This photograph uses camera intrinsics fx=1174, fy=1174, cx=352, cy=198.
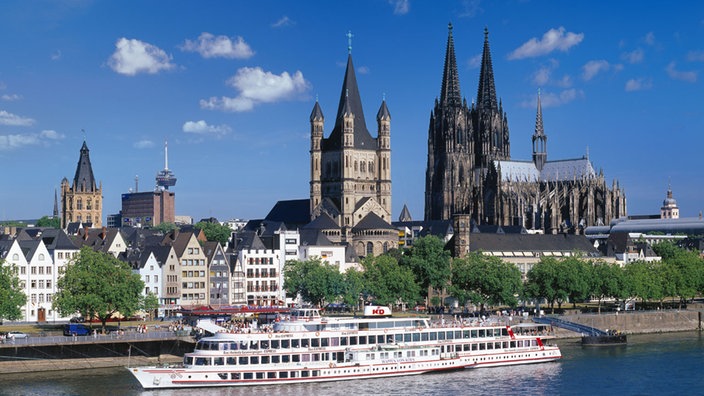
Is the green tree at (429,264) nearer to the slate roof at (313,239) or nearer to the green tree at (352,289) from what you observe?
the green tree at (352,289)

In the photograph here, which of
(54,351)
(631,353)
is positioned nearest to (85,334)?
(54,351)

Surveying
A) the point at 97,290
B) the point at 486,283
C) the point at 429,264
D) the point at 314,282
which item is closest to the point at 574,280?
the point at 486,283

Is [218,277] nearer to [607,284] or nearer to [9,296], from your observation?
[9,296]

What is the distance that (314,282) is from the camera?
461 ft

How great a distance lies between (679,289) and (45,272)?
277ft

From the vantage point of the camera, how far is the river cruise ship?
8931 cm

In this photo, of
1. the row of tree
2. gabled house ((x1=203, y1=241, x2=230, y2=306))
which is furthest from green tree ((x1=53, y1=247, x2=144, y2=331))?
the row of tree

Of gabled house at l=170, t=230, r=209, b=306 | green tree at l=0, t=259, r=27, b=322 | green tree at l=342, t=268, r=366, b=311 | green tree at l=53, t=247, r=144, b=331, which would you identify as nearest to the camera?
green tree at l=0, t=259, r=27, b=322

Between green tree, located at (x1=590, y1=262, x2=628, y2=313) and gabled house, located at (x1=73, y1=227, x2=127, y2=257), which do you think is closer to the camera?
gabled house, located at (x1=73, y1=227, x2=127, y2=257)

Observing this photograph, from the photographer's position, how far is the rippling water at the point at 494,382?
86.6 meters

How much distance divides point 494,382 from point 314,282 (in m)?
51.3

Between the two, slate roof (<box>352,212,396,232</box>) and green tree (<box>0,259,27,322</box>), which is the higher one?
slate roof (<box>352,212,396,232</box>)

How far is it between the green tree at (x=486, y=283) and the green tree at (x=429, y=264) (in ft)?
9.03

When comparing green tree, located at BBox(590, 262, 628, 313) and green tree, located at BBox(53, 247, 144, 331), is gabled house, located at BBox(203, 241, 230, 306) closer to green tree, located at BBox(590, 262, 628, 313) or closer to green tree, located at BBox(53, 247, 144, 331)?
green tree, located at BBox(53, 247, 144, 331)
